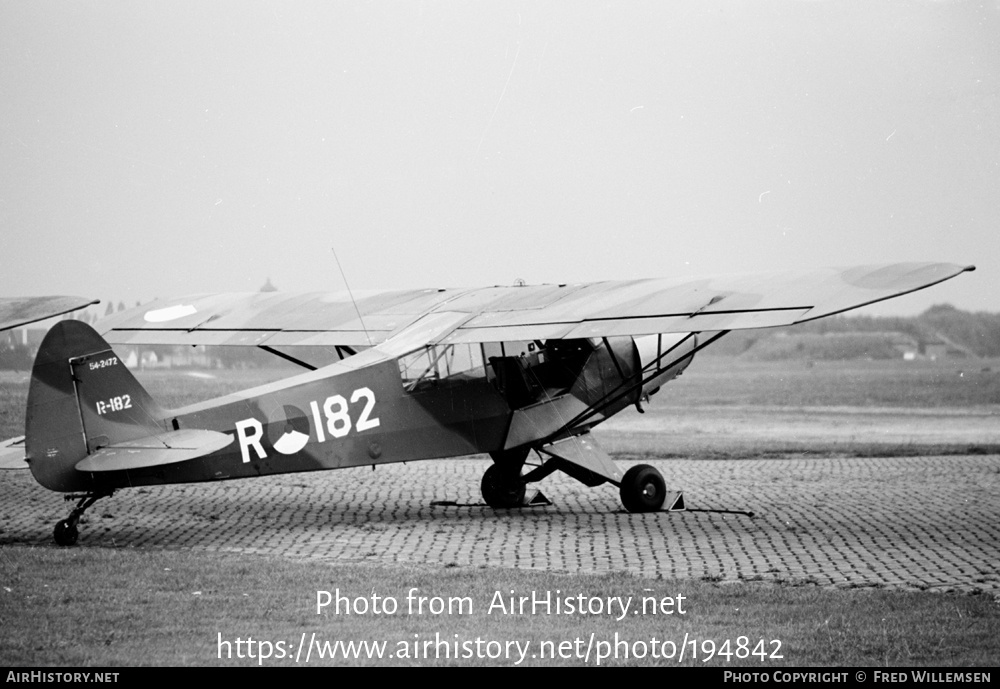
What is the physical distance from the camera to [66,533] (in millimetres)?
9031

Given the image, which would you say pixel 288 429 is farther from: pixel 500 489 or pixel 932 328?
pixel 932 328

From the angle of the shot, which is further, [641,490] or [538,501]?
[538,501]

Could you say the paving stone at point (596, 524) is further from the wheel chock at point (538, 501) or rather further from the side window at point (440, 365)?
the side window at point (440, 365)

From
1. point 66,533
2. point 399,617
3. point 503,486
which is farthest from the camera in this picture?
point 503,486

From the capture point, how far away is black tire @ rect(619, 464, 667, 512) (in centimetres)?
1109

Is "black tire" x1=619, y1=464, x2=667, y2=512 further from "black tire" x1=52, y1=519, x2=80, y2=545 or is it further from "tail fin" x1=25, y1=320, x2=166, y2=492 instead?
"black tire" x1=52, y1=519, x2=80, y2=545

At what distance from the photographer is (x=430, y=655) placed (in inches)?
237

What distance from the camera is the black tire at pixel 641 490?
36.4 feet

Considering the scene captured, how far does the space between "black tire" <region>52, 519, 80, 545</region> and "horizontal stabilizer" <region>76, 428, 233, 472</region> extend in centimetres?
74

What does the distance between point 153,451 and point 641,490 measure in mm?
4711

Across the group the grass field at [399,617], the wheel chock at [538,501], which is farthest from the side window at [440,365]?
the grass field at [399,617]

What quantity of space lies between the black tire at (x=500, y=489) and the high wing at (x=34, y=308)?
6.11 metres

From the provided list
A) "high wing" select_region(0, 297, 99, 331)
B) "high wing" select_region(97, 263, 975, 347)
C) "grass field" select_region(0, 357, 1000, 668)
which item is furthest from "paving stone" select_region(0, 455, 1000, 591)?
"high wing" select_region(0, 297, 99, 331)

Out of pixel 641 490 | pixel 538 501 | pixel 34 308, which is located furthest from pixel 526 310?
pixel 34 308
